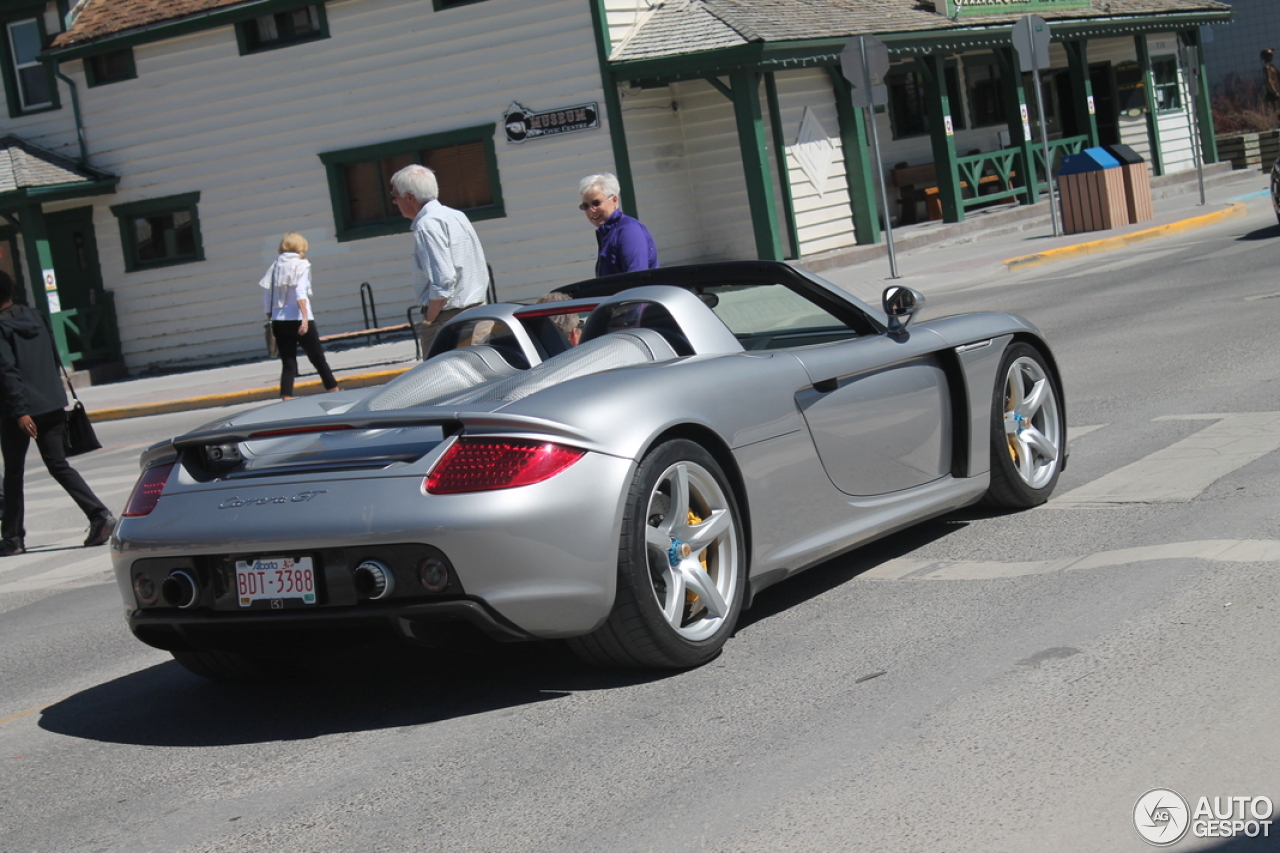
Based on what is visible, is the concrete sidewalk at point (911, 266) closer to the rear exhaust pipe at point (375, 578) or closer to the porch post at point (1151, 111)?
the porch post at point (1151, 111)

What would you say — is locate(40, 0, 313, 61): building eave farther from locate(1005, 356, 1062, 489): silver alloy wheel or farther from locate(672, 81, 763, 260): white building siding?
locate(1005, 356, 1062, 489): silver alloy wheel

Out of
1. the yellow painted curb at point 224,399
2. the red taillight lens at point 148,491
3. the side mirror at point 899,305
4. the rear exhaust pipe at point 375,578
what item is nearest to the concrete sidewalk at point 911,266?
the yellow painted curb at point 224,399

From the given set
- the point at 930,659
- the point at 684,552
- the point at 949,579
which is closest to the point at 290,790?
the point at 684,552

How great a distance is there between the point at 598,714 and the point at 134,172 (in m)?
23.4

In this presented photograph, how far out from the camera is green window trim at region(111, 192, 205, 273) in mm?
25237

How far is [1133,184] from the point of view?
2280 centimetres

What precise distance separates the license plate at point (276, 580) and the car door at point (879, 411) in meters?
1.81

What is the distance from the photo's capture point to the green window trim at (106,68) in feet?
82.0

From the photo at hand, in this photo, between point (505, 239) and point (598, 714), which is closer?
point (598, 714)

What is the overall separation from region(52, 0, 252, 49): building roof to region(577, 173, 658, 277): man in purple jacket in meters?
16.6

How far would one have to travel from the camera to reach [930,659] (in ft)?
14.7

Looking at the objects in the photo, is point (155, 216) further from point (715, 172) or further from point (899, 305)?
point (899, 305)

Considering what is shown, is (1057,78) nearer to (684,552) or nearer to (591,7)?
(591,7)

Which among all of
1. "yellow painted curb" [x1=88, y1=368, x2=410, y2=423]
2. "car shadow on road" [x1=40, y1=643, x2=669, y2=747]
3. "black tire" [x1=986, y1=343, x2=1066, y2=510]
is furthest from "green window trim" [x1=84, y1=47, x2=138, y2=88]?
"black tire" [x1=986, y1=343, x2=1066, y2=510]
